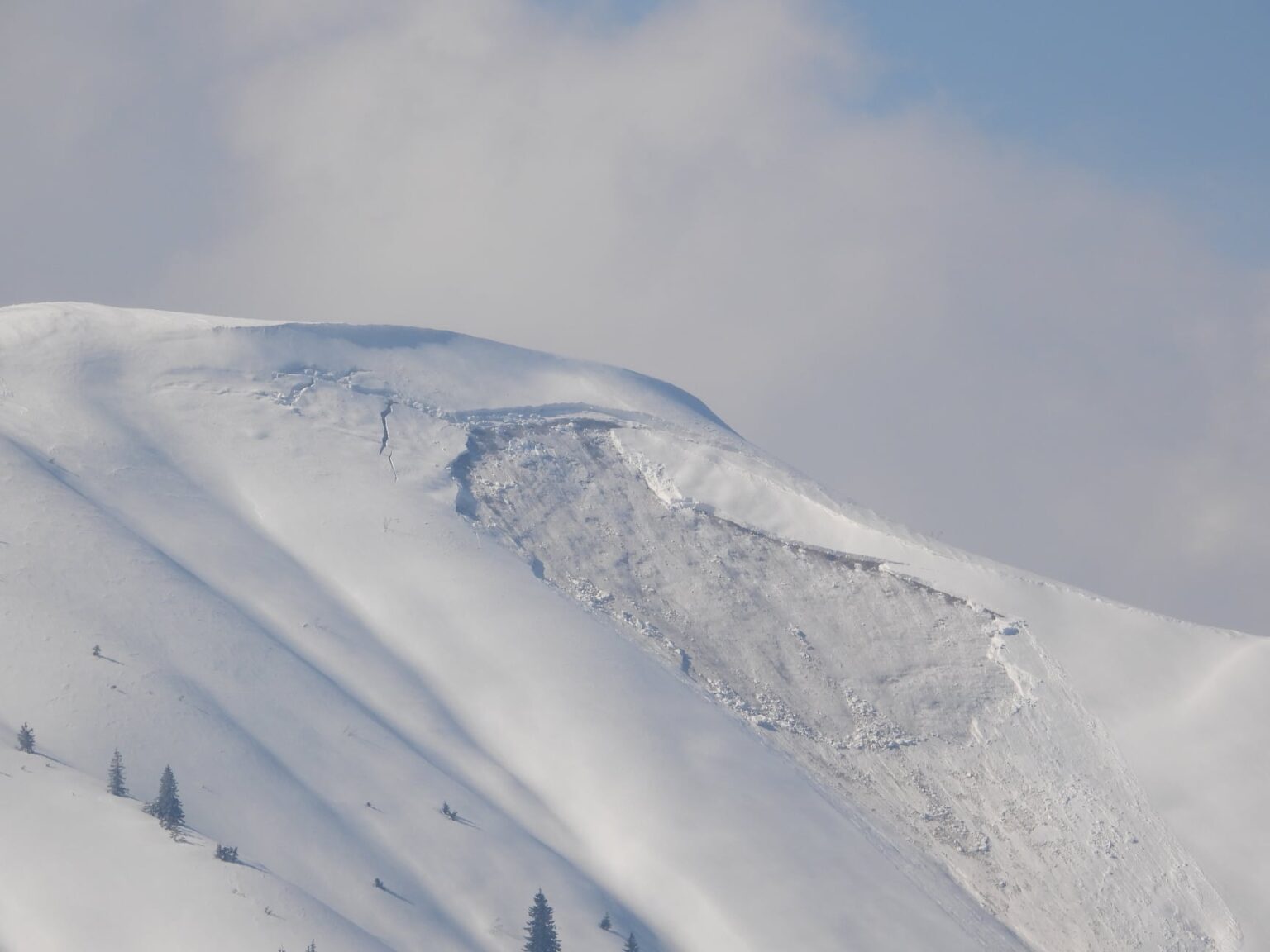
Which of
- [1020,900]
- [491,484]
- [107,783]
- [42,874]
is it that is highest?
[491,484]

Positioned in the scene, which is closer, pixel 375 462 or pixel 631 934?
pixel 631 934

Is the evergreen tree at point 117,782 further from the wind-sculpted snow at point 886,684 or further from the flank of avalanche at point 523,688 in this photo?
the wind-sculpted snow at point 886,684

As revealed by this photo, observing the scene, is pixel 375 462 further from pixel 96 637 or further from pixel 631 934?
pixel 631 934

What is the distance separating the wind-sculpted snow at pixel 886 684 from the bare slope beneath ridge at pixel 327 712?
2062 mm

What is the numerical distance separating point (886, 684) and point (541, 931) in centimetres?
2738

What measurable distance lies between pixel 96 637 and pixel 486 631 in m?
14.0

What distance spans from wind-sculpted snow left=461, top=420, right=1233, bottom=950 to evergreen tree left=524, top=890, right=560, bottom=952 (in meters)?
20.3

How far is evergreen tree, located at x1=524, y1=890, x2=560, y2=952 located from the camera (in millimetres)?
41219

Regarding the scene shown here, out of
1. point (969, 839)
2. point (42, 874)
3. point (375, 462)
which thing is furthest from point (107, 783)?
point (969, 839)

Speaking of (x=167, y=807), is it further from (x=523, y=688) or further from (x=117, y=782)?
(x=523, y=688)

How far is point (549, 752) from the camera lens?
56.0 meters

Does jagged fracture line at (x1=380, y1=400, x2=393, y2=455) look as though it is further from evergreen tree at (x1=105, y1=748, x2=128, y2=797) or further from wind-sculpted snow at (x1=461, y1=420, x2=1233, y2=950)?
evergreen tree at (x1=105, y1=748, x2=128, y2=797)

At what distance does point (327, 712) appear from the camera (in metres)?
53.9

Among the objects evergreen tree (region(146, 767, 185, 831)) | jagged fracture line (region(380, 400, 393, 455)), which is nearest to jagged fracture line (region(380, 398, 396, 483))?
jagged fracture line (region(380, 400, 393, 455))
